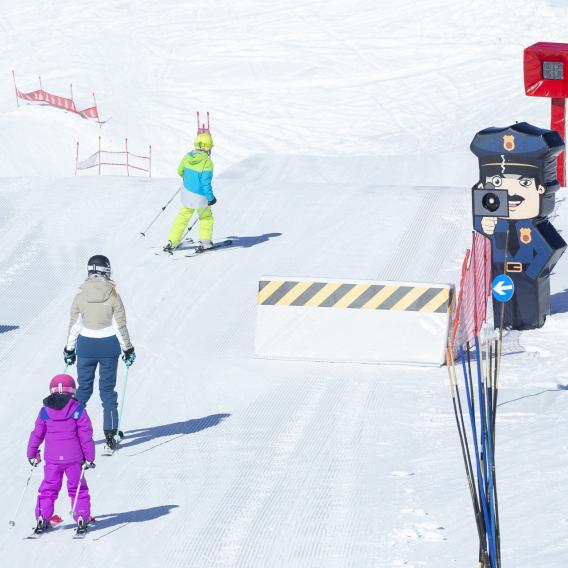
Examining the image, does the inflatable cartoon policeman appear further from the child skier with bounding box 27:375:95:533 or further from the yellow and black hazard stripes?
the child skier with bounding box 27:375:95:533

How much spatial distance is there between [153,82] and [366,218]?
56.6ft

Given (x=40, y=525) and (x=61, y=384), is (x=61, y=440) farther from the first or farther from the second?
(x=40, y=525)

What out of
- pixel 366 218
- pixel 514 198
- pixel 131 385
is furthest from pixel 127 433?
pixel 366 218

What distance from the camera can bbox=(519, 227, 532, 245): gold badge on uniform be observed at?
1461 centimetres

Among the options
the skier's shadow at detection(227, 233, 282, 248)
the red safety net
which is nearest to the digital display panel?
the skier's shadow at detection(227, 233, 282, 248)

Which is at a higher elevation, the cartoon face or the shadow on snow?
the cartoon face

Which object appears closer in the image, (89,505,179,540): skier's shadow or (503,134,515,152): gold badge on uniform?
(89,505,179,540): skier's shadow

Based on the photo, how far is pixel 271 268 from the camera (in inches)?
693

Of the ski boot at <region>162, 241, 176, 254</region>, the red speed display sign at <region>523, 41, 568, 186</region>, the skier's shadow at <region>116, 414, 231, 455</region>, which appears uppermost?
the red speed display sign at <region>523, 41, 568, 186</region>

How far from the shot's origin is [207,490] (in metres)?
10.1

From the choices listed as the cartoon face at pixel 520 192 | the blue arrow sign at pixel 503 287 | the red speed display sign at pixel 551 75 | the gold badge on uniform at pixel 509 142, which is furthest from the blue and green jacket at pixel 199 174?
the blue arrow sign at pixel 503 287

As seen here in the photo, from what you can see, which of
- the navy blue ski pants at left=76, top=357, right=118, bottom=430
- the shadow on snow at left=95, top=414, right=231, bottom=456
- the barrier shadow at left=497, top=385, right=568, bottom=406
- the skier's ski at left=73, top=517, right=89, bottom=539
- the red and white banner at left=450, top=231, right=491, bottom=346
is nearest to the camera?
the skier's ski at left=73, top=517, right=89, bottom=539

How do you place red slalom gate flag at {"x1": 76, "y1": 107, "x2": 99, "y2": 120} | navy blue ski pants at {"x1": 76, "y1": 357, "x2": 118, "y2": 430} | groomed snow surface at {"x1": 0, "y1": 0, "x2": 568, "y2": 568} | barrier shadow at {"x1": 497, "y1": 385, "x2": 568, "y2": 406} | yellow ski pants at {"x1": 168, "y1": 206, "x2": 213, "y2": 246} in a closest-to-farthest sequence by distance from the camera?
groomed snow surface at {"x1": 0, "y1": 0, "x2": 568, "y2": 568} < navy blue ski pants at {"x1": 76, "y1": 357, "x2": 118, "y2": 430} < barrier shadow at {"x1": 497, "y1": 385, "x2": 568, "y2": 406} < yellow ski pants at {"x1": 168, "y1": 206, "x2": 213, "y2": 246} < red slalom gate flag at {"x1": 76, "y1": 107, "x2": 99, "y2": 120}

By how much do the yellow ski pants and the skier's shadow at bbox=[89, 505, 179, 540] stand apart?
8131mm
